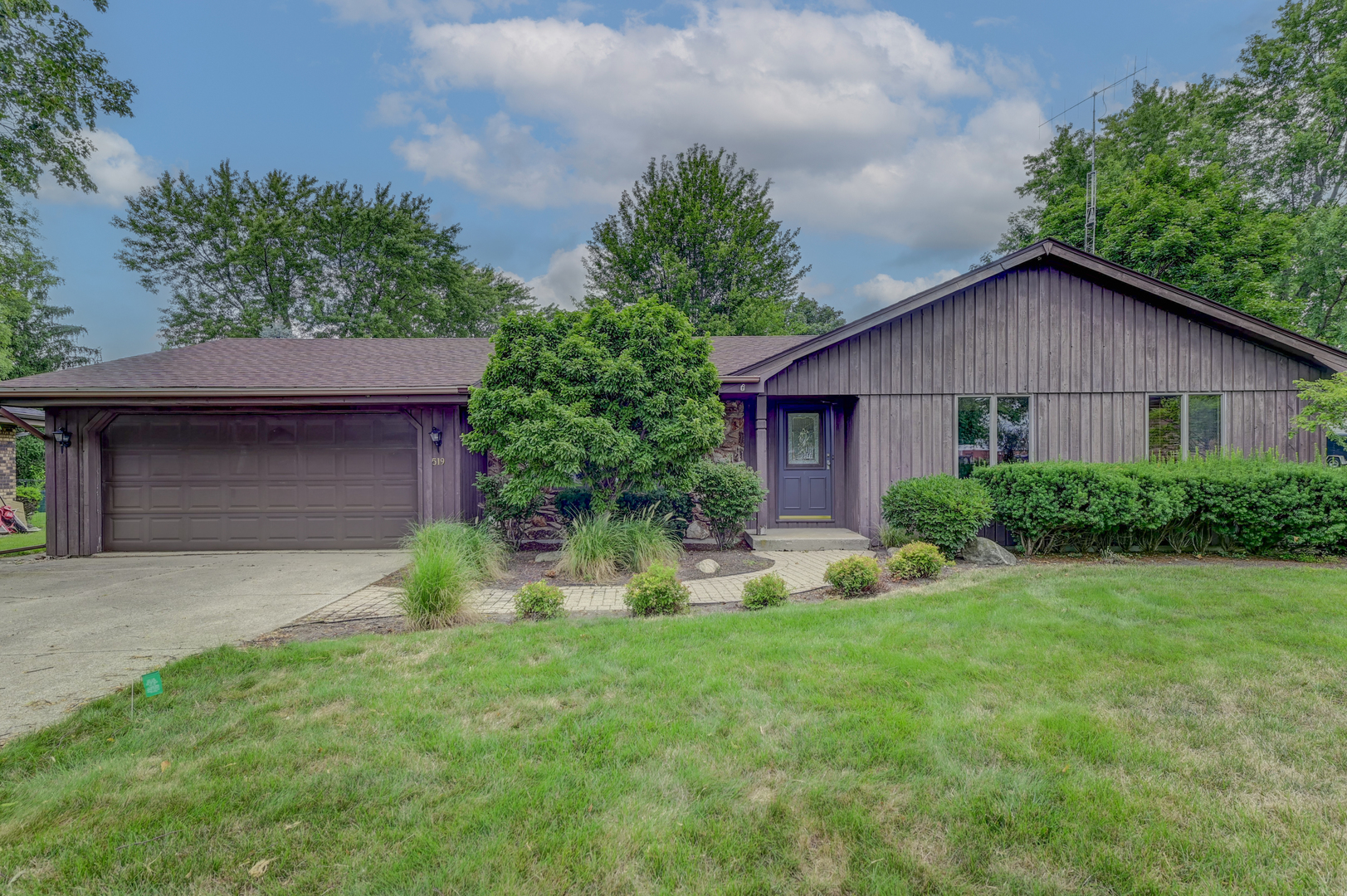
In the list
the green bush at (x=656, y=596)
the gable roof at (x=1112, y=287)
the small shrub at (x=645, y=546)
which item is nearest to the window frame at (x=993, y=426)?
the gable roof at (x=1112, y=287)

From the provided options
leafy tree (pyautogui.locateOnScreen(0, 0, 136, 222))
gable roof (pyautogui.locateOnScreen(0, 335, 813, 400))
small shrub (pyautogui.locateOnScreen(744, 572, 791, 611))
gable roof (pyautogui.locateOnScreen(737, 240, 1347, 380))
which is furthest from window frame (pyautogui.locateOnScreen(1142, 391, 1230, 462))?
leafy tree (pyautogui.locateOnScreen(0, 0, 136, 222))

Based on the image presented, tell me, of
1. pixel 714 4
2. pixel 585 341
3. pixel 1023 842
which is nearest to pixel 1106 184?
pixel 714 4

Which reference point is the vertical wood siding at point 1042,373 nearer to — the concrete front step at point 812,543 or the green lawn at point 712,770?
the concrete front step at point 812,543

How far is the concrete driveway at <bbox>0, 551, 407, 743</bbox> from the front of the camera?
3322mm

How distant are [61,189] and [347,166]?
1235 cm

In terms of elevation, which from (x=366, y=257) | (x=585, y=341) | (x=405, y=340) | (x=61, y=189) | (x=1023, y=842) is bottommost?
(x=1023, y=842)

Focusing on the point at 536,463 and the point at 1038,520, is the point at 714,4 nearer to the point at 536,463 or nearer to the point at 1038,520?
the point at 536,463

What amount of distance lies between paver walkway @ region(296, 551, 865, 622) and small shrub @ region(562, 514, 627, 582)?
0.28 meters

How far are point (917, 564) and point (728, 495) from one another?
8.72 feet

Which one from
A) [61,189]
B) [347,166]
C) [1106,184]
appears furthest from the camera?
[347,166]

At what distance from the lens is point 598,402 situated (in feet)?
22.3

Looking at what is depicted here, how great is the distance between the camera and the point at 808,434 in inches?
372

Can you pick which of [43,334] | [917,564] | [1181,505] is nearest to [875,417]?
[917,564]

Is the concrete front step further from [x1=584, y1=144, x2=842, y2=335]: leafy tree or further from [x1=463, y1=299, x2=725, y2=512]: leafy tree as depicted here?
[x1=584, y1=144, x2=842, y2=335]: leafy tree
